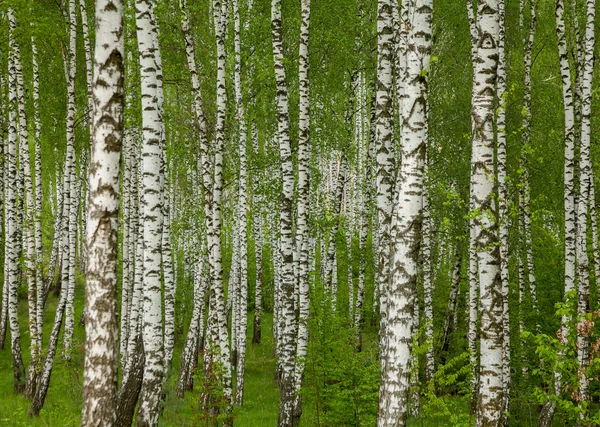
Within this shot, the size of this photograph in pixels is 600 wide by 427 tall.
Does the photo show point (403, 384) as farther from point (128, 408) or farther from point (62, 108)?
point (62, 108)

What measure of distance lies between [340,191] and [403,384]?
13779 millimetres

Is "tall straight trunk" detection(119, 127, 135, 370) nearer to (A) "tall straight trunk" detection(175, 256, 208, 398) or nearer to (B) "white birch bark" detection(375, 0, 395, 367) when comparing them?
(A) "tall straight trunk" detection(175, 256, 208, 398)

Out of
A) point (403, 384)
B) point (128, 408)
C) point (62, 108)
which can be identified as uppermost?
point (62, 108)

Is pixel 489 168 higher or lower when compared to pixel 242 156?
lower

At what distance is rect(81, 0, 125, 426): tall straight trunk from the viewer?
5.36 meters

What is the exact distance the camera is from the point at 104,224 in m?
5.50

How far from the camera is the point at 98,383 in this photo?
211 inches

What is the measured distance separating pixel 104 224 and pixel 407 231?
3164 millimetres

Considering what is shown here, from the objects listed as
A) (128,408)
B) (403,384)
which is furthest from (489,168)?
(128,408)

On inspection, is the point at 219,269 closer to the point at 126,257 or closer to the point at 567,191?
the point at 567,191

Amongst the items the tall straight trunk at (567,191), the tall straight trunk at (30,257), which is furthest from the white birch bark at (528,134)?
the tall straight trunk at (30,257)

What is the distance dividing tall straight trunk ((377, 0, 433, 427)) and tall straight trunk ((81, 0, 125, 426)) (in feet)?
9.36

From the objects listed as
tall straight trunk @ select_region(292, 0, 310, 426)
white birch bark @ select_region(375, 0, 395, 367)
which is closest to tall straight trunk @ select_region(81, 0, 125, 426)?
white birch bark @ select_region(375, 0, 395, 367)

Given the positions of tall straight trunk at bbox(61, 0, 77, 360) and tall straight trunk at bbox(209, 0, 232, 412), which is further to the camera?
tall straight trunk at bbox(61, 0, 77, 360)
